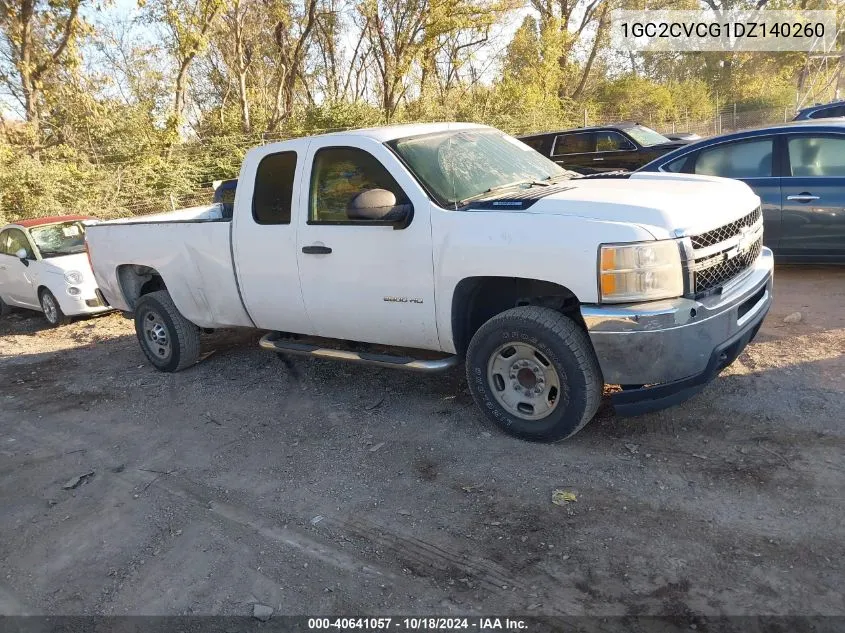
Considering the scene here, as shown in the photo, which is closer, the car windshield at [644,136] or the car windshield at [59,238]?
the car windshield at [59,238]

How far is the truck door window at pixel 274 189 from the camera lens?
5.07 m

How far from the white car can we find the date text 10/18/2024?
24.7 feet

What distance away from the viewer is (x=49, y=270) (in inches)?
374

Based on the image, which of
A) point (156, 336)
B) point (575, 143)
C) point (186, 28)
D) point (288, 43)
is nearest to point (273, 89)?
point (288, 43)

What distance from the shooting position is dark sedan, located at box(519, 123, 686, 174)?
1311 cm

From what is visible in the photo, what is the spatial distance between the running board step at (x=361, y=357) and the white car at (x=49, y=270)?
A: 4761 millimetres

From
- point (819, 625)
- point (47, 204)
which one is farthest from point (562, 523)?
point (47, 204)

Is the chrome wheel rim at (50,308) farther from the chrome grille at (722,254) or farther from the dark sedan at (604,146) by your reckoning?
the chrome grille at (722,254)

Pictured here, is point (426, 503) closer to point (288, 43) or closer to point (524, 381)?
point (524, 381)

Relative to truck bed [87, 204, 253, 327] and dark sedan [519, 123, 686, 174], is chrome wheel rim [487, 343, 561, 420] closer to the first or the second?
truck bed [87, 204, 253, 327]

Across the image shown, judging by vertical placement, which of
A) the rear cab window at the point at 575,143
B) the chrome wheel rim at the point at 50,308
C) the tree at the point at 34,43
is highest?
the tree at the point at 34,43

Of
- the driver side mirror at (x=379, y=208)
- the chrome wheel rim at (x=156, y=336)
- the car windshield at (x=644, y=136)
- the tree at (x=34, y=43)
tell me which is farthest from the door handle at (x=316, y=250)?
the tree at (x=34, y=43)

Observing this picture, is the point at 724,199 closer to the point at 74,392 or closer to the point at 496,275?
the point at 496,275

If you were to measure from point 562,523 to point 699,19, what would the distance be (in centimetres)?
4113
